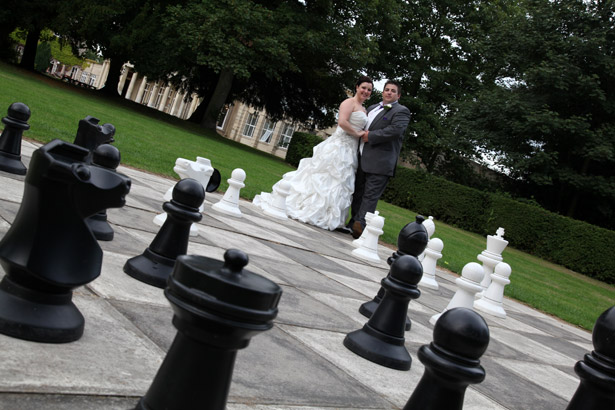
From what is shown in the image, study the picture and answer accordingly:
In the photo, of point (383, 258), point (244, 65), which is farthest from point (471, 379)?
point (244, 65)

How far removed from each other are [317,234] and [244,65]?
18904 mm

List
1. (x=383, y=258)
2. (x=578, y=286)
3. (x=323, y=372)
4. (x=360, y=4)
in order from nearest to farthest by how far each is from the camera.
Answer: (x=323, y=372) → (x=383, y=258) → (x=578, y=286) → (x=360, y=4)

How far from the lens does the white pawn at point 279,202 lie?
8.04m

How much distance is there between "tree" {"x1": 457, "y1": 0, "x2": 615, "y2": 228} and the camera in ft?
77.6

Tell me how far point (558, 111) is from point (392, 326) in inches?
1009

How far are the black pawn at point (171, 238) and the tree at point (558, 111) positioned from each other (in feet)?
75.0

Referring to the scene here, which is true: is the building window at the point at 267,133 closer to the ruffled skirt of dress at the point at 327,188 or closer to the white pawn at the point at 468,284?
the ruffled skirt of dress at the point at 327,188

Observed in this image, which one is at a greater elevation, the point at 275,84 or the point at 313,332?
the point at 275,84

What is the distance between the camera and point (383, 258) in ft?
24.5

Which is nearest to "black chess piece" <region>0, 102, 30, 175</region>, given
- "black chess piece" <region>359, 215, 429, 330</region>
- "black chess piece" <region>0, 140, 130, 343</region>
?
"black chess piece" <region>359, 215, 429, 330</region>

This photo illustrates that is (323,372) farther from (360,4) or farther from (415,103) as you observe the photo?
(415,103)

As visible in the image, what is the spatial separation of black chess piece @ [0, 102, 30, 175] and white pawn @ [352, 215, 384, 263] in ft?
12.0

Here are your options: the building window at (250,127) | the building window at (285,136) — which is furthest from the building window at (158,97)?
the building window at (285,136)

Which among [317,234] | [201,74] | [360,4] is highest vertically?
[360,4]
